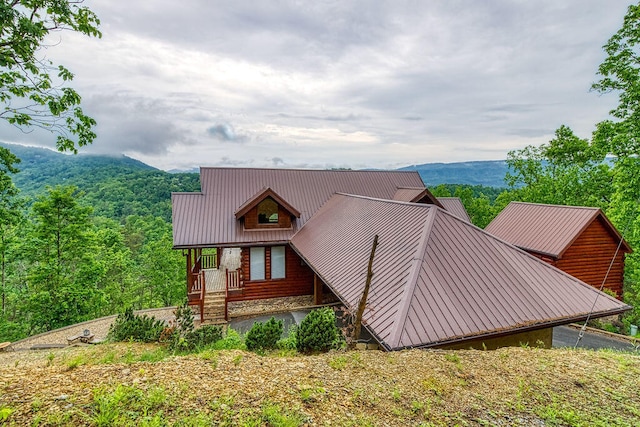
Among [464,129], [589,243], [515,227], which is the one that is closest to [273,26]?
[515,227]

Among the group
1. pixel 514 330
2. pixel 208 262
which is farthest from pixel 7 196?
pixel 514 330

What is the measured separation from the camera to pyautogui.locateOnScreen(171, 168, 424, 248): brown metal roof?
46.0 feet

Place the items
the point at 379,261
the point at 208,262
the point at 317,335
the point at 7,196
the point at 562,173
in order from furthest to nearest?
the point at 562,173
the point at 208,262
the point at 7,196
the point at 379,261
the point at 317,335

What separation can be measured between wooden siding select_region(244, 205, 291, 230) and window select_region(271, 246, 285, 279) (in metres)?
1.12

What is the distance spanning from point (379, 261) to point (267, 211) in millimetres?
7985

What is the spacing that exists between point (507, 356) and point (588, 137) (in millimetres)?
31269

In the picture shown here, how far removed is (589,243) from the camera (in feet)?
47.2

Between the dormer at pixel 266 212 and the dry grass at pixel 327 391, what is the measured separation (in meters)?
9.65

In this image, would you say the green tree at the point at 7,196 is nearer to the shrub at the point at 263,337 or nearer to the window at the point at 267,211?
the shrub at the point at 263,337

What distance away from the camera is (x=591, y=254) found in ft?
47.5

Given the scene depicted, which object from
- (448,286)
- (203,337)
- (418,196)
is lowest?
(203,337)

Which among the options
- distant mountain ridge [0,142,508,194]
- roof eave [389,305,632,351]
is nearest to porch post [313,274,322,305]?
roof eave [389,305,632,351]

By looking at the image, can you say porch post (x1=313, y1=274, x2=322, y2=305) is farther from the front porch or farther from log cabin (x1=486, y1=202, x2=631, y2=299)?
log cabin (x1=486, y1=202, x2=631, y2=299)

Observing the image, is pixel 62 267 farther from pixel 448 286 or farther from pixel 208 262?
pixel 448 286
